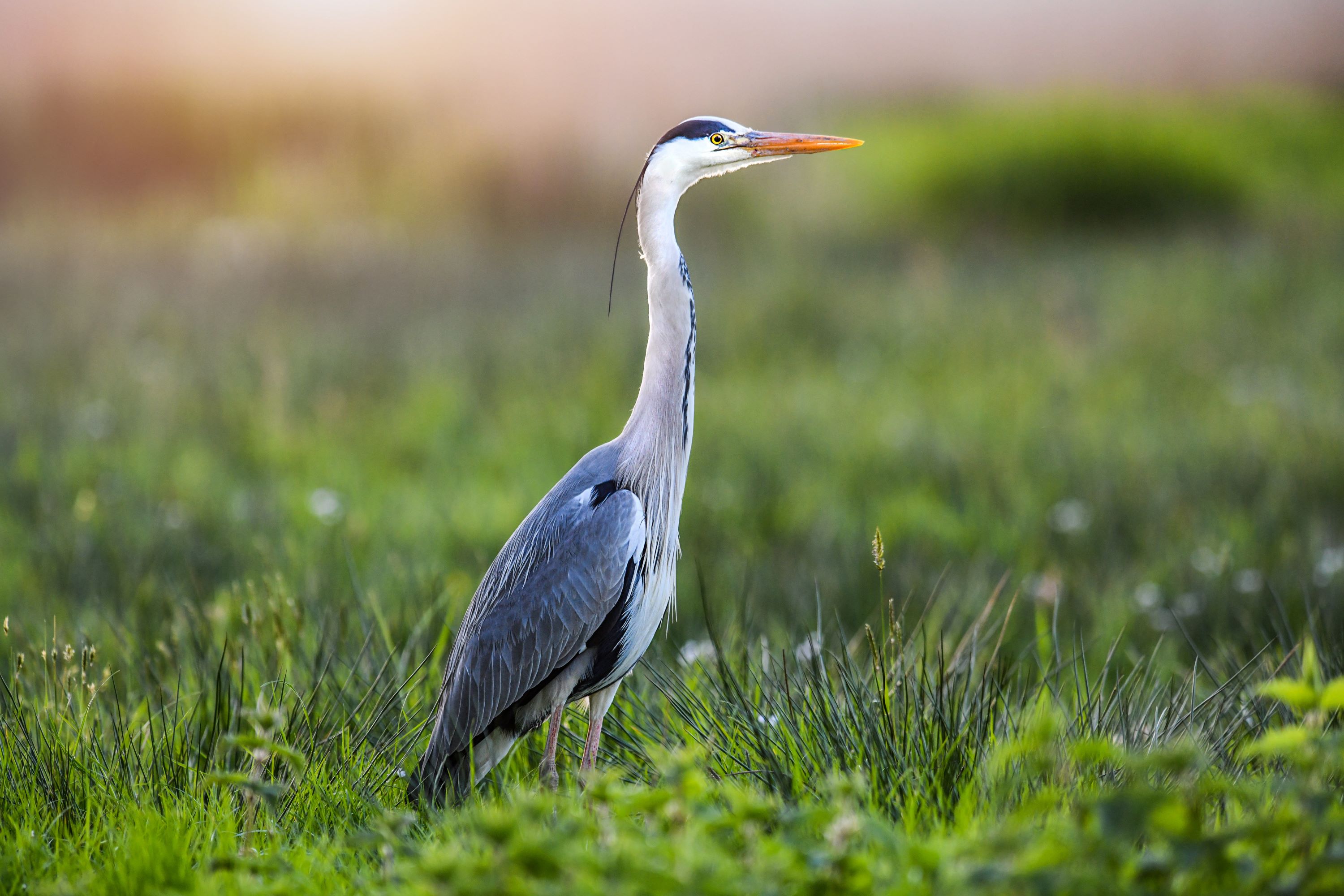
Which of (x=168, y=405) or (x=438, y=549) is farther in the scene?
(x=168, y=405)

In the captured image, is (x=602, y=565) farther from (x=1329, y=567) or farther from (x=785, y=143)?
(x=1329, y=567)

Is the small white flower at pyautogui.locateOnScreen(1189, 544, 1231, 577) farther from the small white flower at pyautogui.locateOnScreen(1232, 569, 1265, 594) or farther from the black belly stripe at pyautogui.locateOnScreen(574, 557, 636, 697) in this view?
the black belly stripe at pyautogui.locateOnScreen(574, 557, 636, 697)

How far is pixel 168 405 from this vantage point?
755 cm

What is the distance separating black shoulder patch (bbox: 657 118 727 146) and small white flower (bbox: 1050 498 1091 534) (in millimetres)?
3227

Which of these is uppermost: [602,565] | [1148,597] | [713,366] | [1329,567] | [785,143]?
[785,143]

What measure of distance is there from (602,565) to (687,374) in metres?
0.59

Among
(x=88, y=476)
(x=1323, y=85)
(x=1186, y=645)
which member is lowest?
(x=1186, y=645)

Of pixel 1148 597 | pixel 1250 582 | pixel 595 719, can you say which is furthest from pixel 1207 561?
pixel 595 719

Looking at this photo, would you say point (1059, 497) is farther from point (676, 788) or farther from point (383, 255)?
point (383, 255)

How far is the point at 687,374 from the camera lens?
10.2 feet

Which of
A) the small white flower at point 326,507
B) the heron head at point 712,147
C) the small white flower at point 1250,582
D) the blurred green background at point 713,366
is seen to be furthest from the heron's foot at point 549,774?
the small white flower at point 1250,582

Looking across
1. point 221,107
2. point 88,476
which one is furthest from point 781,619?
point 221,107

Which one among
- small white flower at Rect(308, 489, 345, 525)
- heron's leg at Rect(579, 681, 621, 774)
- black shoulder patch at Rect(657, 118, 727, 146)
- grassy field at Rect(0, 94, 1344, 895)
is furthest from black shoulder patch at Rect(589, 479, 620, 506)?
small white flower at Rect(308, 489, 345, 525)

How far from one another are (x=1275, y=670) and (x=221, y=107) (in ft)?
50.7
